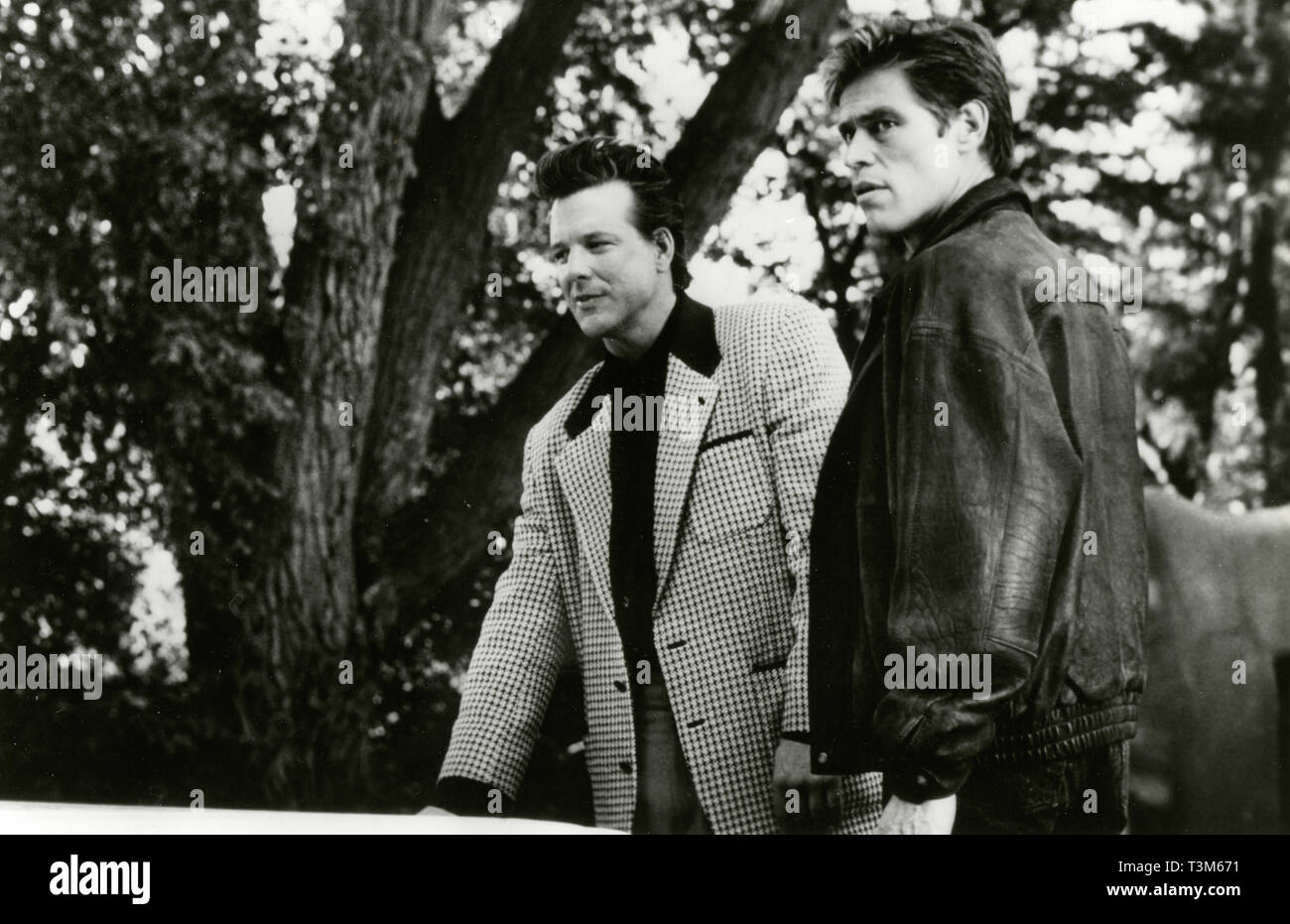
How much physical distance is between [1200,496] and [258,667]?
89.2 inches

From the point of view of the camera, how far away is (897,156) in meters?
2.65

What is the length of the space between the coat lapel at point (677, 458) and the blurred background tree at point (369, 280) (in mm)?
426

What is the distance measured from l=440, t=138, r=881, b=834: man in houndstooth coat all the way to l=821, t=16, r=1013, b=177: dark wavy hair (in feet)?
1.67

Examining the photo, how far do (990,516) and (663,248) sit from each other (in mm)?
1139

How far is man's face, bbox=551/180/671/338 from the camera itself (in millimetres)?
3049

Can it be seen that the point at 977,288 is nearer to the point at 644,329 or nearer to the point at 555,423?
the point at 644,329

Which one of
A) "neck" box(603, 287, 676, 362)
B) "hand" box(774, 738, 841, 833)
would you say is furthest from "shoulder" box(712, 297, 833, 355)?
"hand" box(774, 738, 841, 833)

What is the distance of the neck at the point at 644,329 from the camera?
3.02m

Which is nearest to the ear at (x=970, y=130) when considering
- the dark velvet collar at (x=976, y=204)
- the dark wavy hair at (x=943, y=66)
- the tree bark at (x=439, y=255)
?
the dark wavy hair at (x=943, y=66)

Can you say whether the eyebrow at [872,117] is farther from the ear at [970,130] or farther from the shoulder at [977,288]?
the shoulder at [977,288]
